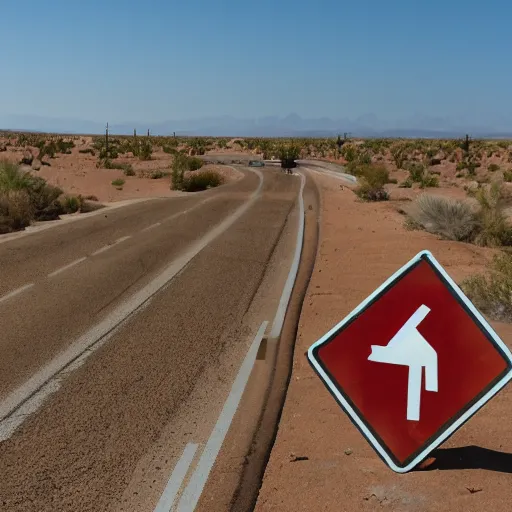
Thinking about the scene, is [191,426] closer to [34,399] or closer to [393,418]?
[34,399]

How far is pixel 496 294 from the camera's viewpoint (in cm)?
924

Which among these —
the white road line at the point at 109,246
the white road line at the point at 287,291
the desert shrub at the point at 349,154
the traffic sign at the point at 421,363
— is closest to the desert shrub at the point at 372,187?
the white road line at the point at 287,291

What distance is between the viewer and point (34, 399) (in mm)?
6508

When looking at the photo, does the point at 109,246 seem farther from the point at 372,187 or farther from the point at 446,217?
the point at 372,187

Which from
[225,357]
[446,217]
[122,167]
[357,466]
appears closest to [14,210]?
[446,217]

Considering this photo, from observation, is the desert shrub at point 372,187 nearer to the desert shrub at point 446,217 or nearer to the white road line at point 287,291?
the desert shrub at point 446,217

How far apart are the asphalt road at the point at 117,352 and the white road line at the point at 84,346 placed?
0.02m

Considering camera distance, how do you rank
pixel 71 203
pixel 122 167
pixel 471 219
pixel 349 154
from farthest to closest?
pixel 349 154
pixel 122 167
pixel 71 203
pixel 471 219

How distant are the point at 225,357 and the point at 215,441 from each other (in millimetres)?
2187

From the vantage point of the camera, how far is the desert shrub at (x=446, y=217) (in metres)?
16.8

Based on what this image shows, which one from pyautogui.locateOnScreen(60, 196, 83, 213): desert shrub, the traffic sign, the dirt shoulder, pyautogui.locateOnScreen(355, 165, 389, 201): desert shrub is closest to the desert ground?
the dirt shoulder

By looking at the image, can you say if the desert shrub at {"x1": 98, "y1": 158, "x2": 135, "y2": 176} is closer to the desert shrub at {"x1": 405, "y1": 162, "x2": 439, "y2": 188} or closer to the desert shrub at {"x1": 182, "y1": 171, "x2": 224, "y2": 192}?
the desert shrub at {"x1": 182, "y1": 171, "x2": 224, "y2": 192}

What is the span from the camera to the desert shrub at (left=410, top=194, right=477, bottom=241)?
16.8 meters

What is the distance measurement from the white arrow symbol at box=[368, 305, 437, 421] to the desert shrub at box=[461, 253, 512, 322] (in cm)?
575
